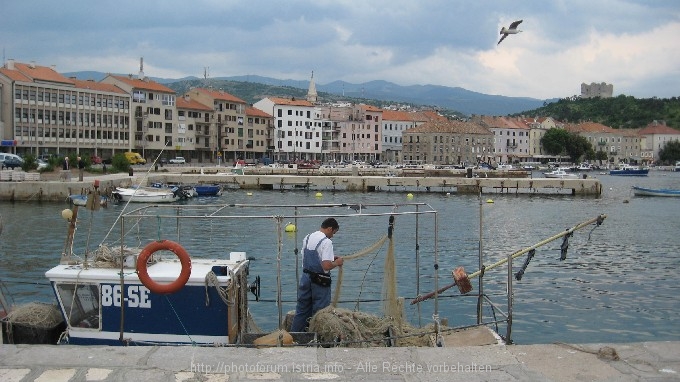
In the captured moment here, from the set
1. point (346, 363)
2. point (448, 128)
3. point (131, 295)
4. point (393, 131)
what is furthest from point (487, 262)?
point (393, 131)

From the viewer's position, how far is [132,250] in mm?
12164

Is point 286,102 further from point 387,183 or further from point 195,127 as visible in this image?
point 387,183

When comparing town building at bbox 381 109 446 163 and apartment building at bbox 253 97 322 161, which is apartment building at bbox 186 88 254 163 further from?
town building at bbox 381 109 446 163

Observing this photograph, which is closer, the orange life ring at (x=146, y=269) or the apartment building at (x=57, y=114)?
the orange life ring at (x=146, y=269)

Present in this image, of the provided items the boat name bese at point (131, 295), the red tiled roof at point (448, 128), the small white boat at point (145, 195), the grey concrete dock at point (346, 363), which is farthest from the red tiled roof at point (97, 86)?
the grey concrete dock at point (346, 363)

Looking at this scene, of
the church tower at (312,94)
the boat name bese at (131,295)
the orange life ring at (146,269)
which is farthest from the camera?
the church tower at (312,94)

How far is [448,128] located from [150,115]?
72407 mm

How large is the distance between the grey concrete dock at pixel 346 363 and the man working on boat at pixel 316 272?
9.51 feet

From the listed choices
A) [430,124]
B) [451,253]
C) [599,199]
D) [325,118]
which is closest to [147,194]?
[451,253]

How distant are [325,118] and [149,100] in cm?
4814

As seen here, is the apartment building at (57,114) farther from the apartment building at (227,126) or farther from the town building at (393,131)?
the town building at (393,131)

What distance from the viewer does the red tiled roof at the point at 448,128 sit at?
15812cm

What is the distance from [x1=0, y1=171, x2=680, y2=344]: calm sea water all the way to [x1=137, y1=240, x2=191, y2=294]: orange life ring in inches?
55.2

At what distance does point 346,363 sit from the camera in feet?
26.0
